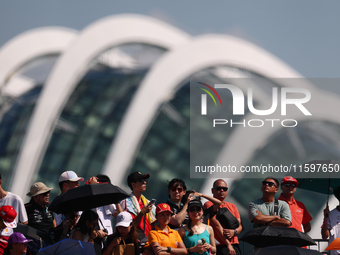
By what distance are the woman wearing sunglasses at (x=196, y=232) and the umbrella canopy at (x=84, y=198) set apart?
96cm

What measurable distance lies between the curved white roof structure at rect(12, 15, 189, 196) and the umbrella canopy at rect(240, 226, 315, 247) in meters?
14.3

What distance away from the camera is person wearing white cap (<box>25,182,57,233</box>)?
20.8 feet

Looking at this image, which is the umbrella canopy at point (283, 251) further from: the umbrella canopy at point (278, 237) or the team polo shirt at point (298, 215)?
the team polo shirt at point (298, 215)

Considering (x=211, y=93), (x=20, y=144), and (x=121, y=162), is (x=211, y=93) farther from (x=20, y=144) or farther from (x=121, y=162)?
(x=20, y=144)

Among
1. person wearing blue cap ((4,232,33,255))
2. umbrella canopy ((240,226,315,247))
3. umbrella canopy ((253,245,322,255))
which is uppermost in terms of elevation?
umbrella canopy ((240,226,315,247))

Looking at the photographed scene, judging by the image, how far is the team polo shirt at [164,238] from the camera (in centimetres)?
532

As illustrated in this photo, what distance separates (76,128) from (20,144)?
2.73 meters

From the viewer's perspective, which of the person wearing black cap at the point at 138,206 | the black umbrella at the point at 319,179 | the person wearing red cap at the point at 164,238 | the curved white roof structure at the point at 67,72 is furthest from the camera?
the curved white roof structure at the point at 67,72

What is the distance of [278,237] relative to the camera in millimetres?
5461

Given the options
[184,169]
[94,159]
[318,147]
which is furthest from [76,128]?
[318,147]

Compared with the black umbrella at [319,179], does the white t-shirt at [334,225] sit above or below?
below

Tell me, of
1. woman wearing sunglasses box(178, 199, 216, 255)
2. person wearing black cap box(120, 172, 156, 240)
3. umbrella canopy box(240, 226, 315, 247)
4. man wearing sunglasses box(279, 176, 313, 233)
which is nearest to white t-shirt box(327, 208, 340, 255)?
man wearing sunglasses box(279, 176, 313, 233)

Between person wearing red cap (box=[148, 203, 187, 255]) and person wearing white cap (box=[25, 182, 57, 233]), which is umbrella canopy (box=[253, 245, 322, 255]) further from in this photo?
person wearing white cap (box=[25, 182, 57, 233])

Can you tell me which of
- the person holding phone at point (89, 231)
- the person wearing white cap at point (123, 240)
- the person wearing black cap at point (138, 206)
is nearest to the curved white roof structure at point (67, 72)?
the person wearing black cap at point (138, 206)
